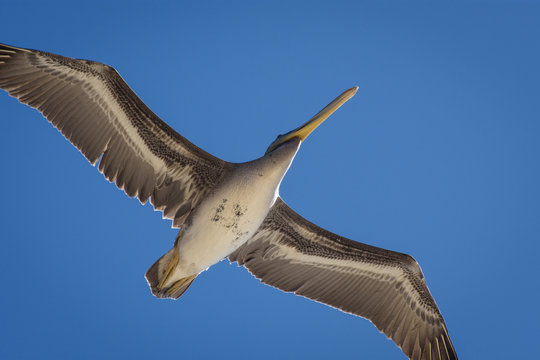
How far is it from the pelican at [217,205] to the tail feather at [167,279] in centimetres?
1

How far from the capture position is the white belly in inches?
336

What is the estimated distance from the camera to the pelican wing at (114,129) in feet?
28.6

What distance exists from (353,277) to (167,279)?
2650mm

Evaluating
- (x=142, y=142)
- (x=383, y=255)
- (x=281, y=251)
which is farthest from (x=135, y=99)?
(x=383, y=255)

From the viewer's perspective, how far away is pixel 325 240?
971 cm

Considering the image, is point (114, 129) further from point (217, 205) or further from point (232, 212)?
point (232, 212)

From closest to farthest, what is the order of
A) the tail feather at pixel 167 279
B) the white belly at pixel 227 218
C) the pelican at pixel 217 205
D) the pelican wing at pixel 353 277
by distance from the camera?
the white belly at pixel 227 218, the pelican at pixel 217 205, the tail feather at pixel 167 279, the pelican wing at pixel 353 277

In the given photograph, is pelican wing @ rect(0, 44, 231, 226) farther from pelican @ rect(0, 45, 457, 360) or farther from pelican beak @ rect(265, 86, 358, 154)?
pelican beak @ rect(265, 86, 358, 154)

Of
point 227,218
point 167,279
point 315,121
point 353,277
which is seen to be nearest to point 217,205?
point 227,218

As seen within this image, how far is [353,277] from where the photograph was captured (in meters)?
9.90

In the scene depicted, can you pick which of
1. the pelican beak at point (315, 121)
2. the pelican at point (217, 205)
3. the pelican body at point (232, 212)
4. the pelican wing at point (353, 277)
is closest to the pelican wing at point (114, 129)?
the pelican at point (217, 205)

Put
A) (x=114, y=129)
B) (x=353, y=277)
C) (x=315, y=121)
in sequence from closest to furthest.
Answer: (x=315, y=121), (x=114, y=129), (x=353, y=277)

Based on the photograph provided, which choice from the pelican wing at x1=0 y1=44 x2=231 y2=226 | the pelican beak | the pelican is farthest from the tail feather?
the pelican beak

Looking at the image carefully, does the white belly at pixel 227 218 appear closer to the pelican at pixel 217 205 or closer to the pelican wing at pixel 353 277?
the pelican at pixel 217 205
